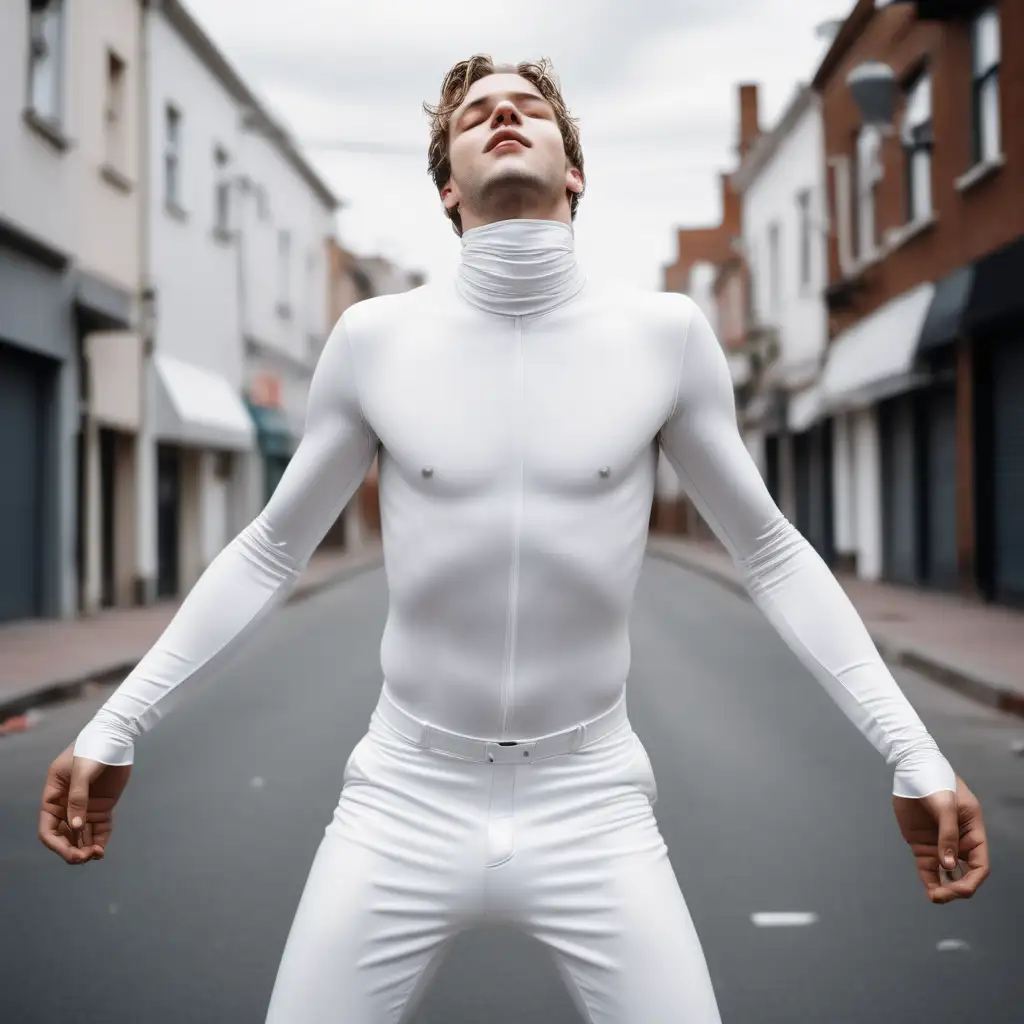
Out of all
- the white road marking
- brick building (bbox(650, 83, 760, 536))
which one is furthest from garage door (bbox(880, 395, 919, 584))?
the white road marking

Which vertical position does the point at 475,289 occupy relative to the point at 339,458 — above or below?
above

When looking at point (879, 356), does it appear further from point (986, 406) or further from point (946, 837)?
point (946, 837)

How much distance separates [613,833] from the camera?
72.8 inches

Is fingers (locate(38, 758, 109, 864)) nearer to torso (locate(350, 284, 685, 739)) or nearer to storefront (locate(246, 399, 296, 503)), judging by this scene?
torso (locate(350, 284, 685, 739))

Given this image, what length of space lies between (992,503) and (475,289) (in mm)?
16123

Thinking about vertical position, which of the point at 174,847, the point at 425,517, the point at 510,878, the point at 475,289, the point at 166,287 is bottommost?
the point at 174,847

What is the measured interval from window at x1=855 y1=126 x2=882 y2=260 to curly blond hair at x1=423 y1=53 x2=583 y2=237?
20.9 m

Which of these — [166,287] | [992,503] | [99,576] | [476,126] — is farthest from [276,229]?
[476,126]

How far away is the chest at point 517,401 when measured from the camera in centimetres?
188

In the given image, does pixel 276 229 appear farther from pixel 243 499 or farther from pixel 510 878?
pixel 510 878

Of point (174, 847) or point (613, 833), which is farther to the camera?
point (174, 847)

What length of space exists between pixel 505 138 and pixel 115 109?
56.5ft

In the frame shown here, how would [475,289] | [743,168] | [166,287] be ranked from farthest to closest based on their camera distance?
[743,168] → [166,287] → [475,289]

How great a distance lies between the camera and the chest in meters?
1.88
